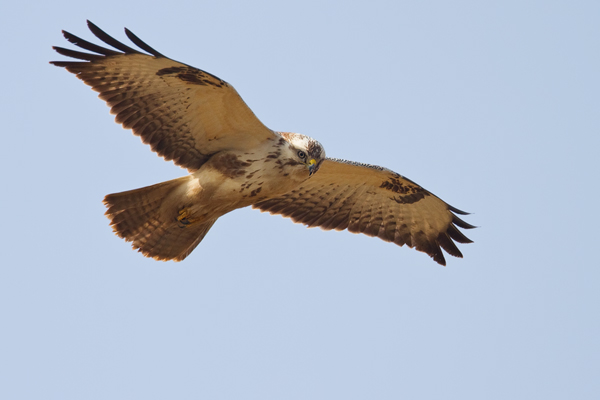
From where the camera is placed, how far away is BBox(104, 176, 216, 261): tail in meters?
10.3

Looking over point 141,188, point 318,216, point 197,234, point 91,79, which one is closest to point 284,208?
point 318,216

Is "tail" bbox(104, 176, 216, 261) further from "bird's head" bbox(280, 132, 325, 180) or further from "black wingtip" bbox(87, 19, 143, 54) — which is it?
"black wingtip" bbox(87, 19, 143, 54)

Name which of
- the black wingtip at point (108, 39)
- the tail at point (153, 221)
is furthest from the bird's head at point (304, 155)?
the black wingtip at point (108, 39)

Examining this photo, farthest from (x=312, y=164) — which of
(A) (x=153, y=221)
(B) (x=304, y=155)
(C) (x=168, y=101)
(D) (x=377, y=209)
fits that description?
(D) (x=377, y=209)

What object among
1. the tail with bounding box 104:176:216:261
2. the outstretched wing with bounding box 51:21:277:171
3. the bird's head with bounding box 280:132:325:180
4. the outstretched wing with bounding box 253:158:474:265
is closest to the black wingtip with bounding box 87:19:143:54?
the outstretched wing with bounding box 51:21:277:171

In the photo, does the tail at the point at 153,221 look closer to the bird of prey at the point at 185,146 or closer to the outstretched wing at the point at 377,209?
the bird of prey at the point at 185,146

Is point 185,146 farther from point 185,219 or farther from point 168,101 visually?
point 185,219

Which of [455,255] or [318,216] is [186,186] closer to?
[318,216]

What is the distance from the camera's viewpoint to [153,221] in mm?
10445

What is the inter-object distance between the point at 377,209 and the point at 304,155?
7.79 ft

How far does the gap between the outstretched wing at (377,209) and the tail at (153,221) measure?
1439 mm

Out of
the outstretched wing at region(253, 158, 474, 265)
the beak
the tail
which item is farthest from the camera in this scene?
the outstretched wing at region(253, 158, 474, 265)

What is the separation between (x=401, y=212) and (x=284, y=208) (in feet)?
5.06

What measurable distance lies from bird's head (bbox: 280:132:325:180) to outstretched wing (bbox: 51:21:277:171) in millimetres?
317
